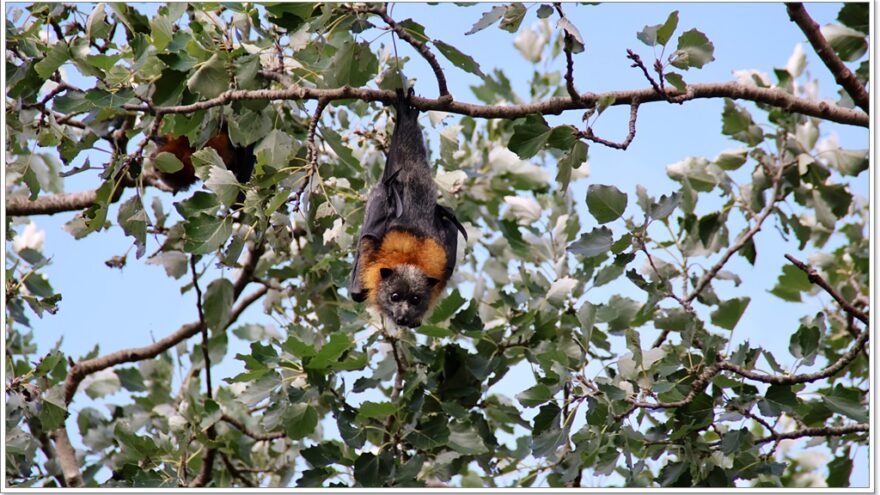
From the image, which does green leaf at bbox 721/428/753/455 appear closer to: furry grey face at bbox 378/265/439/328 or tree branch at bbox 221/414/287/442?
furry grey face at bbox 378/265/439/328

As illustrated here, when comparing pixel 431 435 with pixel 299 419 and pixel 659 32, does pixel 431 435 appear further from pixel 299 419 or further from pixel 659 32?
pixel 659 32

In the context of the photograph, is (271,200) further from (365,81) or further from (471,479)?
(471,479)

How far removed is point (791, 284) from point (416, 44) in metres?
3.85

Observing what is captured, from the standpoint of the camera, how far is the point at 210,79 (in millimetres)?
4871

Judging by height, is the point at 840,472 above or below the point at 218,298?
below

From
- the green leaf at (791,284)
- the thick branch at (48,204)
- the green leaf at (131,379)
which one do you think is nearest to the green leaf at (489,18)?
the green leaf at (791,284)

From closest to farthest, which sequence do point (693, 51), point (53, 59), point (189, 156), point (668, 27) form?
point (668, 27), point (693, 51), point (53, 59), point (189, 156)

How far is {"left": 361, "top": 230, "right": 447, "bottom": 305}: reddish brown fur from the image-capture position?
257 inches

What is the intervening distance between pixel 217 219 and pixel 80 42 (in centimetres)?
152

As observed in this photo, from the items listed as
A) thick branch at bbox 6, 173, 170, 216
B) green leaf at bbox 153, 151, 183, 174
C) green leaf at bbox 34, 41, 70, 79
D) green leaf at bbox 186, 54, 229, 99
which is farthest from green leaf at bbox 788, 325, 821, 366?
thick branch at bbox 6, 173, 170, 216

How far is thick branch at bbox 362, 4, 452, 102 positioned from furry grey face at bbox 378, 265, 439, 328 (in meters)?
1.94

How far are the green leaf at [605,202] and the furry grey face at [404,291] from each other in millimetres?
1929

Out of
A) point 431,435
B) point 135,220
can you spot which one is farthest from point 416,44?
point 431,435

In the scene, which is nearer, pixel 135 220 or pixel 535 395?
pixel 535 395
